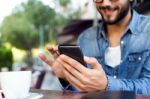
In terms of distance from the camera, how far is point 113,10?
151 cm

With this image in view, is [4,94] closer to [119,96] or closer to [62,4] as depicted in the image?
[119,96]

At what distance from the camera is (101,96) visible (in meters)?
1.11

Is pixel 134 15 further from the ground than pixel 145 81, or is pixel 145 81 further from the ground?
pixel 134 15

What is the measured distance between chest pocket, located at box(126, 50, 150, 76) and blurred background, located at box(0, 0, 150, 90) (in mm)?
3190

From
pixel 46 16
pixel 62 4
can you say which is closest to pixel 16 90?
pixel 62 4

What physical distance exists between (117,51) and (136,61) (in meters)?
0.11

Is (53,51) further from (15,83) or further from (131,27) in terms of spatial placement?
(131,27)

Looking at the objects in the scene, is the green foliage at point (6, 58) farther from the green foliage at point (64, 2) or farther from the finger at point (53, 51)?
the finger at point (53, 51)

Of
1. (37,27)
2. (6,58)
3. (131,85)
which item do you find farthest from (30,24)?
(131,85)

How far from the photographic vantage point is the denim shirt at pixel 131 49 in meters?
1.49

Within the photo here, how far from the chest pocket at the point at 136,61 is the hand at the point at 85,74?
32 cm

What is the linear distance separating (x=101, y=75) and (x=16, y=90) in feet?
0.90

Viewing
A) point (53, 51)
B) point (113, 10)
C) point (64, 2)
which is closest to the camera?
point (53, 51)

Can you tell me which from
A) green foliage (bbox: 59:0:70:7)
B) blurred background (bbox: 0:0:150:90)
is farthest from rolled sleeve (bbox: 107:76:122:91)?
green foliage (bbox: 59:0:70:7)
